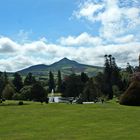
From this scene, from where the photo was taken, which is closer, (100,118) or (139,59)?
(100,118)

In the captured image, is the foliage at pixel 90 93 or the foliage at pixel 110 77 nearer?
the foliage at pixel 90 93

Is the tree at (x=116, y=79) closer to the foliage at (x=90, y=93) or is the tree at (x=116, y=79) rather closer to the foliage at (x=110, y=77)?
the foliage at (x=110, y=77)

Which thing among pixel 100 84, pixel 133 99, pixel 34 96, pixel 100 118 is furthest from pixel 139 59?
pixel 100 118

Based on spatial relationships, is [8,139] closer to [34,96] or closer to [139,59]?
[34,96]

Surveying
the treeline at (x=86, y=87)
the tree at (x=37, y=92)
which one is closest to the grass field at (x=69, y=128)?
the tree at (x=37, y=92)

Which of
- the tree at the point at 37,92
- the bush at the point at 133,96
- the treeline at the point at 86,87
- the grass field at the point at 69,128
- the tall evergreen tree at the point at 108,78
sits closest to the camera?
the grass field at the point at 69,128

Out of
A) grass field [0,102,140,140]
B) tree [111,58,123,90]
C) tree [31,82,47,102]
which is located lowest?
grass field [0,102,140,140]

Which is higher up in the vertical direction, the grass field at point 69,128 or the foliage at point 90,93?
the foliage at point 90,93

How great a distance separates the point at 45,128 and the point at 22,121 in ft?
20.0

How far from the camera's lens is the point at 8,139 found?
24.4 meters

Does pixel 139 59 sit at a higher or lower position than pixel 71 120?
higher

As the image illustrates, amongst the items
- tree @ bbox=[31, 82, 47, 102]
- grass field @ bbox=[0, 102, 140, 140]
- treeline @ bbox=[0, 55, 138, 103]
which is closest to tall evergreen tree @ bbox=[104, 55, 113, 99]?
treeline @ bbox=[0, 55, 138, 103]

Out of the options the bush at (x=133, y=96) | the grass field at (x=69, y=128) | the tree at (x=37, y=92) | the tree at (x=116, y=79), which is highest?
the tree at (x=116, y=79)

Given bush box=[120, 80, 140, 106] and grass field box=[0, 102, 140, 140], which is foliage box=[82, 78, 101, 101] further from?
grass field box=[0, 102, 140, 140]
